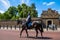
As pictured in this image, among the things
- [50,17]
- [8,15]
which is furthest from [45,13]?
[8,15]

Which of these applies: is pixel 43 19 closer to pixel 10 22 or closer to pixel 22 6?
pixel 10 22

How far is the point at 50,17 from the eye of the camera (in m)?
49.8

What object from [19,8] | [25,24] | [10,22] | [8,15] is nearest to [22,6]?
[19,8]

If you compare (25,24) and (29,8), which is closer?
(25,24)

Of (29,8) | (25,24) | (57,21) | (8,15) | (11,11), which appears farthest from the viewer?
(11,11)

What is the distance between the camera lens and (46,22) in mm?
49031

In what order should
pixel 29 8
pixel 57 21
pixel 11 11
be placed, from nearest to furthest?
pixel 57 21, pixel 29 8, pixel 11 11

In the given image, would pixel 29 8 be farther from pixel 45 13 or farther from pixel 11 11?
pixel 45 13

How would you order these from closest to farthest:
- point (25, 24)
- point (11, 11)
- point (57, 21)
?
1. point (25, 24)
2. point (57, 21)
3. point (11, 11)

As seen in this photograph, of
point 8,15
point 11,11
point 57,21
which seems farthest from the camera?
point 11,11

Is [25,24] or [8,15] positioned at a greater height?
[8,15]

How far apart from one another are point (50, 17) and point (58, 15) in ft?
8.42

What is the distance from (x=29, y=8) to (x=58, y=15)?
26072 mm

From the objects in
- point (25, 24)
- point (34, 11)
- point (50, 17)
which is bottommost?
point (25, 24)
